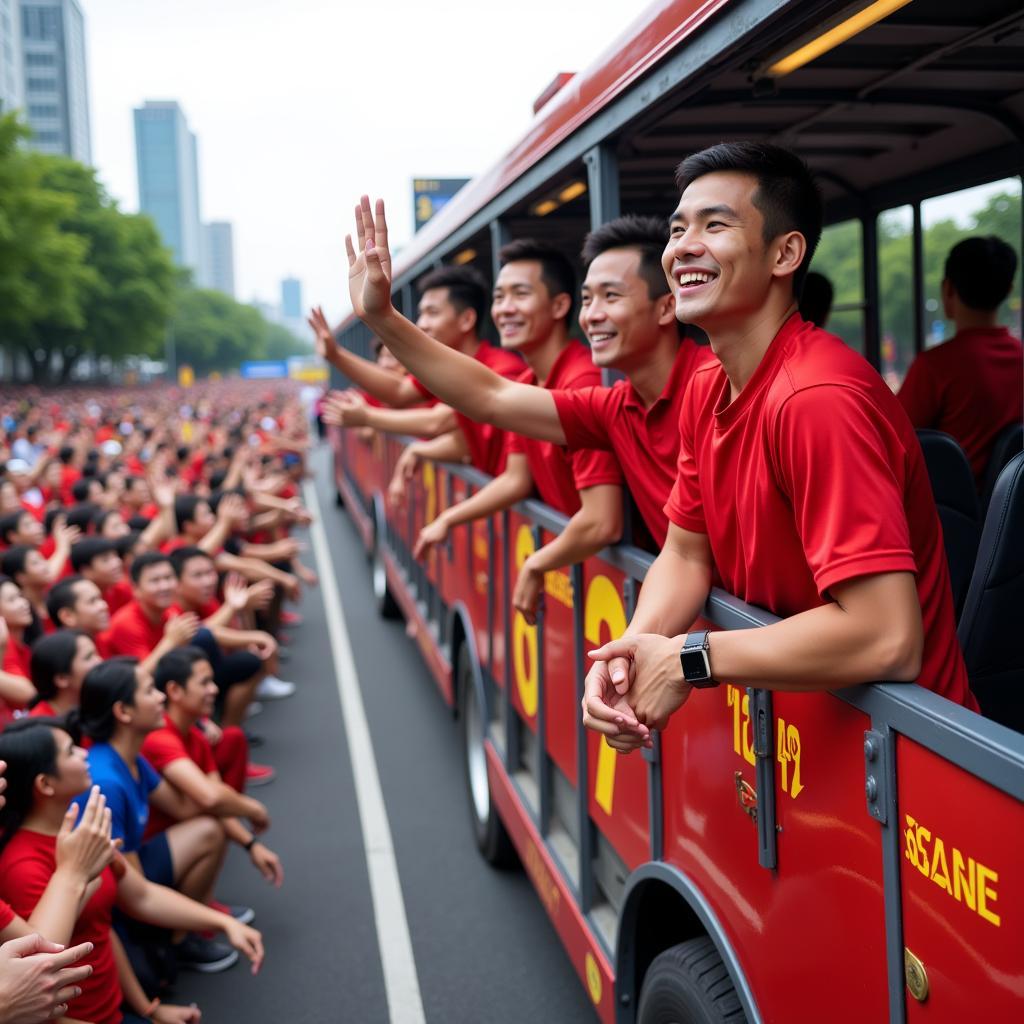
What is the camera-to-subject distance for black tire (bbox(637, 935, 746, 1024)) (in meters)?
2.50

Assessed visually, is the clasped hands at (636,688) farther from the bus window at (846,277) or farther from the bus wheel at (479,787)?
the bus window at (846,277)

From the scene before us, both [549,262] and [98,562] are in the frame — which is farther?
[98,562]

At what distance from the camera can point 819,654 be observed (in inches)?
76.7

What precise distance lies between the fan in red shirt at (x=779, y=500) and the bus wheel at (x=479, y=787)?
3284mm

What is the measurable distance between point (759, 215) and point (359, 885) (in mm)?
4271

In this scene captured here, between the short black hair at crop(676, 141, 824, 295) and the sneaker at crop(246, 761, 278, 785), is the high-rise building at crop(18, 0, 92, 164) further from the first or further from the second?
the short black hair at crop(676, 141, 824, 295)

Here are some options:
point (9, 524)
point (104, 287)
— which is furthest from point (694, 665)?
point (104, 287)

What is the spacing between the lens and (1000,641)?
8.27 feet

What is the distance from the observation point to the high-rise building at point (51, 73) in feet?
441

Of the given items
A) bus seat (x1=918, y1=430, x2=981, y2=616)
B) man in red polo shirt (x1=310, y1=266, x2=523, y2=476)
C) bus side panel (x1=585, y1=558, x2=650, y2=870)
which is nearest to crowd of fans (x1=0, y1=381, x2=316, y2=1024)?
bus side panel (x1=585, y1=558, x2=650, y2=870)

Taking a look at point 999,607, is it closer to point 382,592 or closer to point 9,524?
point 9,524

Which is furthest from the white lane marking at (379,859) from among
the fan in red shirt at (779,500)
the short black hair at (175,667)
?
the fan in red shirt at (779,500)

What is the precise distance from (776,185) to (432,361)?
1.20 metres

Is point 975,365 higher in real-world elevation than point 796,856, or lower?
higher
